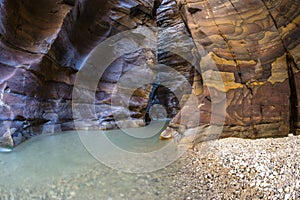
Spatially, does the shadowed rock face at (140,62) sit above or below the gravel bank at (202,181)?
above

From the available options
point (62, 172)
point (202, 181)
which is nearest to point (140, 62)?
point (62, 172)

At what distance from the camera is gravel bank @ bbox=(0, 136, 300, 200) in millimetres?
1864

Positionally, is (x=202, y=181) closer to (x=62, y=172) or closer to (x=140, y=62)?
(x=62, y=172)

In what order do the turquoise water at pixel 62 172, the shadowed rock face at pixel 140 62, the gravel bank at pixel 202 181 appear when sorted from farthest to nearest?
the shadowed rock face at pixel 140 62
the turquoise water at pixel 62 172
the gravel bank at pixel 202 181

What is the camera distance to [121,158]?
3.00m

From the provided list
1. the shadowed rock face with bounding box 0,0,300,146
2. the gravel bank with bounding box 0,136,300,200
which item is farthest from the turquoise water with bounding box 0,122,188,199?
the shadowed rock face with bounding box 0,0,300,146

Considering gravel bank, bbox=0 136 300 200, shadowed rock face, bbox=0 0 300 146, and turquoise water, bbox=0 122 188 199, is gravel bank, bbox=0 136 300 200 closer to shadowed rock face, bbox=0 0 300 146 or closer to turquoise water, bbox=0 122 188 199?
turquoise water, bbox=0 122 188 199

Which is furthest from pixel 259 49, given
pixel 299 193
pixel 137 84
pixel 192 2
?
pixel 137 84

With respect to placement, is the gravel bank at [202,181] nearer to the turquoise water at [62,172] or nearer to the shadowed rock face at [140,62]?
the turquoise water at [62,172]

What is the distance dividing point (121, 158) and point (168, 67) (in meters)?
8.33

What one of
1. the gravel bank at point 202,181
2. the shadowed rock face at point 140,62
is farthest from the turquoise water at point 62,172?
the shadowed rock face at point 140,62

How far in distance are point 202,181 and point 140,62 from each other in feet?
20.6

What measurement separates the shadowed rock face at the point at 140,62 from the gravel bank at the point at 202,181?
95 cm

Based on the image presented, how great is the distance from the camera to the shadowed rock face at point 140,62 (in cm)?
340
